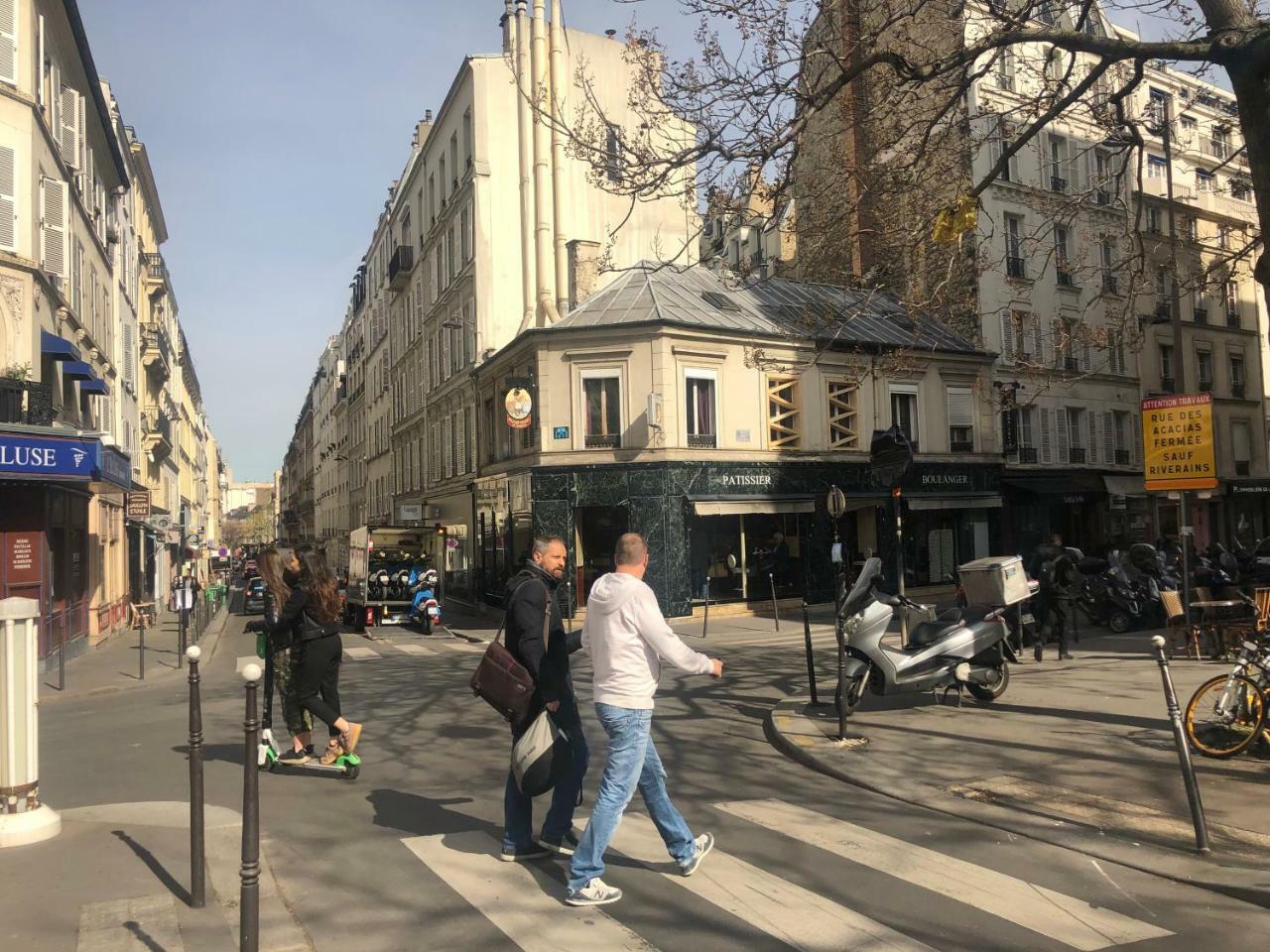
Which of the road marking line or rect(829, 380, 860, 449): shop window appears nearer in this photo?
the road marking line

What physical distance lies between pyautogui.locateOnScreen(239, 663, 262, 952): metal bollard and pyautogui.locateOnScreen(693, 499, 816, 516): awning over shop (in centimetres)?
1974

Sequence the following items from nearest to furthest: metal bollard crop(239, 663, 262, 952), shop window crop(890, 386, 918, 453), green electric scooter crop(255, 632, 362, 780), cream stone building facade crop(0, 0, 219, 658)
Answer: metal bollard crop(239, 663, 262, 952) → green electric scooter crop(255, 632, 362, 780) → cream stone building facade crop(0, 0, 219, 658) → shop window crop(890, 386, 918, 453)

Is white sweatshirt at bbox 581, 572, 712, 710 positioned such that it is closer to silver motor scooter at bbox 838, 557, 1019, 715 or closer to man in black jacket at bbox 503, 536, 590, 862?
man in black jacket at bbox 503, 536, 590, 862

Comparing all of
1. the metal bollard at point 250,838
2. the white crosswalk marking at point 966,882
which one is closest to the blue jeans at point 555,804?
the white crosswalk marking at point 966,882

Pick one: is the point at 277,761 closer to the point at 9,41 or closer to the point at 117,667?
the point at 117,667

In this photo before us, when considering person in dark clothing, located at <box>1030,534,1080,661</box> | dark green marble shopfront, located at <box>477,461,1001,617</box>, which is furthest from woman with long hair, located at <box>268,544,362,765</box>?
dark green marble shopfront, located at <box>477,461,1001,617</box>

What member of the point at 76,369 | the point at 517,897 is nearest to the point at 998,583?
the point at 517,897

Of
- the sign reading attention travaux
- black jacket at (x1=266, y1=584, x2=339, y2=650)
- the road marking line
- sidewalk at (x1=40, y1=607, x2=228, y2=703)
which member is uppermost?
the sign reading attention travaux

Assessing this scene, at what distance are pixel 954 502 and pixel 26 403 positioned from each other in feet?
74.3

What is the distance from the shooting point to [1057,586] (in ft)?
43.2

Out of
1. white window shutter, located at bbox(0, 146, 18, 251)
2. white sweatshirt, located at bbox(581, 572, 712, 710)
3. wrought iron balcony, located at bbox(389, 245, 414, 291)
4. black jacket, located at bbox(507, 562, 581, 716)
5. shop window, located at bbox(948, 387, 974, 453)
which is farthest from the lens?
wrought iron balcony, located at bbox(389, 245, 414, 291)

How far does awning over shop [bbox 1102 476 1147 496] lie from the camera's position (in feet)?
105

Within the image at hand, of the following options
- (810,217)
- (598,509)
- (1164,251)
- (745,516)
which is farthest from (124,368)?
(1164,251)

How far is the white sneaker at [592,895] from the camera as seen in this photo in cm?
459
